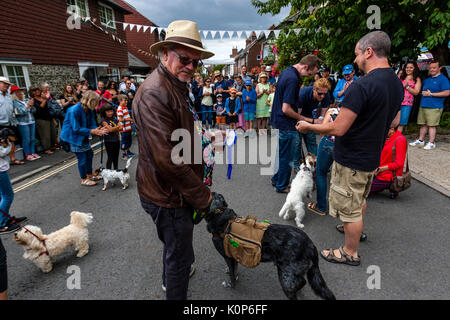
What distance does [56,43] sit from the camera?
1220 centimetres

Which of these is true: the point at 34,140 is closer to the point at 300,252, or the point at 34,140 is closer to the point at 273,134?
the point at 273,134

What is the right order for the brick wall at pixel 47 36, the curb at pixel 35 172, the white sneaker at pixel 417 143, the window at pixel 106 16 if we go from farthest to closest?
1. the window at pixel 106 16
2. the brick wall at pixel 47 36
3. the white sneaker at pixel 417 143
4. the curb at pixel 35 172

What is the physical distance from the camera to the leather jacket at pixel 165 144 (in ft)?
5.36

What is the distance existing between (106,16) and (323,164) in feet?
62.6

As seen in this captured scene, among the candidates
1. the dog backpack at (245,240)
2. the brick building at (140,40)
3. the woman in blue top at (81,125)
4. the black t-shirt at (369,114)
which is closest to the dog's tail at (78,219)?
the dog backpack at (245,240)

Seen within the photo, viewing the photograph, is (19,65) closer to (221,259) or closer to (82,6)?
(82,6)

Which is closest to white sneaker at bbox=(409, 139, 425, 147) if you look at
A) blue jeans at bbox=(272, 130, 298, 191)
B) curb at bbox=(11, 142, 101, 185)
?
blue jeans at bbox=(272, 130, 298, 191)

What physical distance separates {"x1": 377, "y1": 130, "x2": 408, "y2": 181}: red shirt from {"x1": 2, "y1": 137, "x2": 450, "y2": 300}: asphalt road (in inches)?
20.1

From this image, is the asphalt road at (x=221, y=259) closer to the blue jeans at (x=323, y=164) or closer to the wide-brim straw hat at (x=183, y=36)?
the blue jeans at (x=323, y=164)

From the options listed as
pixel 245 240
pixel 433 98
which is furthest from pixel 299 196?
pixel 433 98

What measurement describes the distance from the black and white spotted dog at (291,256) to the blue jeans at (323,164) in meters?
1.83

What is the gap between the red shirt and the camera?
420cm

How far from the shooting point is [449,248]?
3193mm
